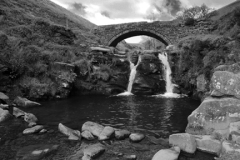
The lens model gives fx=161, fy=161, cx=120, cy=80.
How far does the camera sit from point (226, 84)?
646 centimetres

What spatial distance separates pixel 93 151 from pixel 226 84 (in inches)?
226

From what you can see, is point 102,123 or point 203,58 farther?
point 203,58

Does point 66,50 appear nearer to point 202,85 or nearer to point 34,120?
point 34,120

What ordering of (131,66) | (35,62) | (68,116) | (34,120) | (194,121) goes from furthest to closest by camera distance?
(131,66) → (35,62) → (68,116) → (34,120) → (194,121)

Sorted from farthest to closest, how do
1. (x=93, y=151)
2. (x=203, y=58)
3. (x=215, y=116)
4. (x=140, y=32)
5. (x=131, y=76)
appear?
(x=140, y=32), (x=131, y=76), (x=203, y=58), (x=215, y=116), (x=93, y=151)

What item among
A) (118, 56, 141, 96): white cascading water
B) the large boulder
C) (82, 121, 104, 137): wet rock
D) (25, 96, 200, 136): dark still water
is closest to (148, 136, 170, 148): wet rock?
(25, 96, 200, 136): dark still water

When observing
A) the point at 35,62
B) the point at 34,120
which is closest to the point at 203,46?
the point at 34,120

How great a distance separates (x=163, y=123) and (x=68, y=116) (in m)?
5.51

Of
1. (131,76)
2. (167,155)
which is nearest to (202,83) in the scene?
(131,76)

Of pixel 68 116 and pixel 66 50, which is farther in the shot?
pixel 66 50

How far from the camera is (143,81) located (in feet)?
60.3

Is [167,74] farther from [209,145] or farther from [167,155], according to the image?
[167,155]

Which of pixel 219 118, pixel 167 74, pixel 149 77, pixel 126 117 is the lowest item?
pixel 126 117

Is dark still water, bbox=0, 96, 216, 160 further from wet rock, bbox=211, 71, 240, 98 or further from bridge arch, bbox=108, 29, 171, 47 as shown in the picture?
bridge arch, bbox=108, 29, 171, 47
